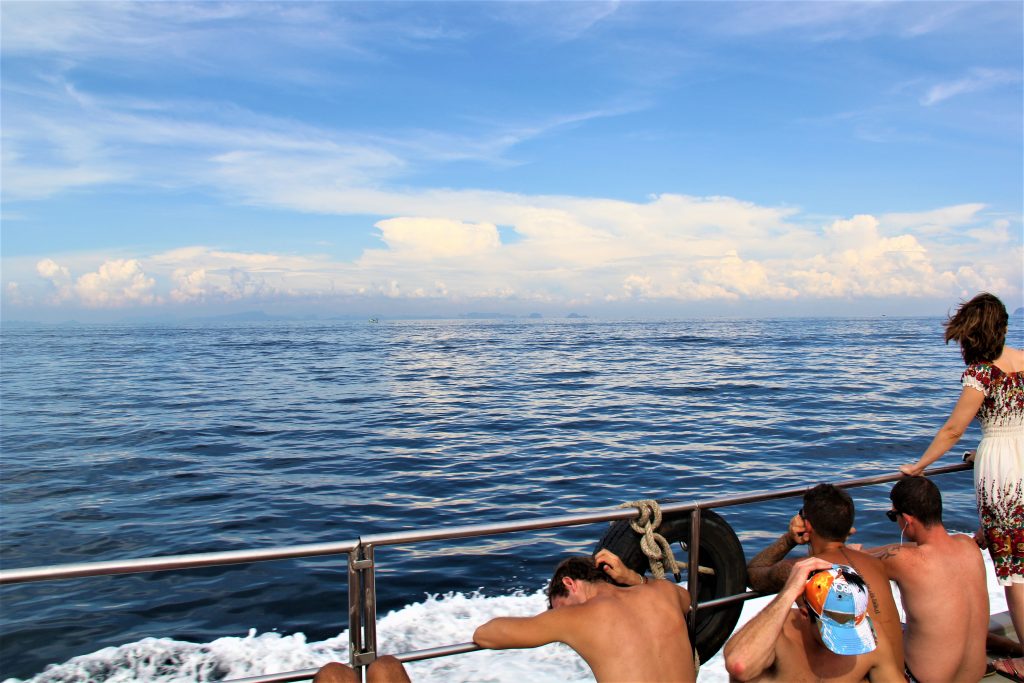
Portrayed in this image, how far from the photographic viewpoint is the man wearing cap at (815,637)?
2.34 meters

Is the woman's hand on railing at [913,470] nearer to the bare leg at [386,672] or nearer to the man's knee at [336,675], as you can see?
the bare leg at [386,672]

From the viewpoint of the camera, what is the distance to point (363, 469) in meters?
14.8

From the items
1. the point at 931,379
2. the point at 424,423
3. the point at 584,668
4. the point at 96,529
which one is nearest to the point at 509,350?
the point at 931,379

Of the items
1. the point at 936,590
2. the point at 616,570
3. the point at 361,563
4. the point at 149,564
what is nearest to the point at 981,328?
the point at 936,590

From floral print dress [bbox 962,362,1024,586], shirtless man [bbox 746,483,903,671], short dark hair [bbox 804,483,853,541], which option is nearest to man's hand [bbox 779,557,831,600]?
shirtless man [bbox 746,483,903,671]

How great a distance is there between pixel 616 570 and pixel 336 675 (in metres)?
1.18

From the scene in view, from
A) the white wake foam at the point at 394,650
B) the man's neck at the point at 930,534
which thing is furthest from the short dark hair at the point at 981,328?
the white wake foam at the point at 394,650

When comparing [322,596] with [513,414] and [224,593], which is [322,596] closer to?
[224,593]

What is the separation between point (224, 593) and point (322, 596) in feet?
3.57

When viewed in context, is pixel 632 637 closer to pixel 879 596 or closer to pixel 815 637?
pixel 815 637

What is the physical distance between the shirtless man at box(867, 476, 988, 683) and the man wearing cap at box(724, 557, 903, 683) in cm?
68

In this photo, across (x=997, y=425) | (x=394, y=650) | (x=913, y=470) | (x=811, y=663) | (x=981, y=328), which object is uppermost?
(x=981, y=328)

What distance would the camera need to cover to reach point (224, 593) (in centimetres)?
777

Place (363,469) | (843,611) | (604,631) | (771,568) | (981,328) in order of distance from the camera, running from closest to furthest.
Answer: (843,611) < (604,631) < (771,568) < (981,328) < (363,469)
